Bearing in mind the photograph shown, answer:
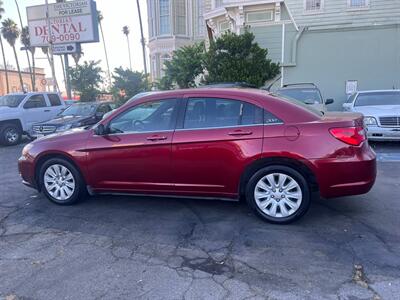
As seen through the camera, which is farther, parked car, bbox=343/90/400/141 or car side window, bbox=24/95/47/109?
car side window, bbox=24/95/47/109

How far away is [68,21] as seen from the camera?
752 inches

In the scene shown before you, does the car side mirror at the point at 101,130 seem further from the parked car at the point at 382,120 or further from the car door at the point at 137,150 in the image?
the parked car at the point at 382,120

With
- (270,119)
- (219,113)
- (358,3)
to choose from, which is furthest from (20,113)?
(358,3)

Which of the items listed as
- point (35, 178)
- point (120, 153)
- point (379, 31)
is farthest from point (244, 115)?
point (379, 31)

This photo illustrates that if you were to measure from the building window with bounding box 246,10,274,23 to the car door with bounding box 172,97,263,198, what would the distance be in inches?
485

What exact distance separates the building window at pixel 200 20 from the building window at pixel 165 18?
219 centimetres

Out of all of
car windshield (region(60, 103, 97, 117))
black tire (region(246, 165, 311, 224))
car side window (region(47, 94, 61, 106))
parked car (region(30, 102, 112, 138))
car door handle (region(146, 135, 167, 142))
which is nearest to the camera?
black tire (region(246, 165, 311, 224))

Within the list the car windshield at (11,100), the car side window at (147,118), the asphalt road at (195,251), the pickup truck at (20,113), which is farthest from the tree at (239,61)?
the car side window at (147,118)

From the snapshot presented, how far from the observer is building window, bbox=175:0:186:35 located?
2641cm

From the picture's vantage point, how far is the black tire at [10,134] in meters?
11.8

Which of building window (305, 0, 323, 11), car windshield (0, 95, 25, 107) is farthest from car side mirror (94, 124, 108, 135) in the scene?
building window (305, 0, 323, 11)

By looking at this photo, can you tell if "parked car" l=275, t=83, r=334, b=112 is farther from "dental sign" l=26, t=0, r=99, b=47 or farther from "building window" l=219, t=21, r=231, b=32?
"dental sign" l=26, t=0, r=99, b=47

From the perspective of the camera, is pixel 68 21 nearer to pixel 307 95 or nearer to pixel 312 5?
pixel 312 5

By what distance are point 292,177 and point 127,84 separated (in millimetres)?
16334
